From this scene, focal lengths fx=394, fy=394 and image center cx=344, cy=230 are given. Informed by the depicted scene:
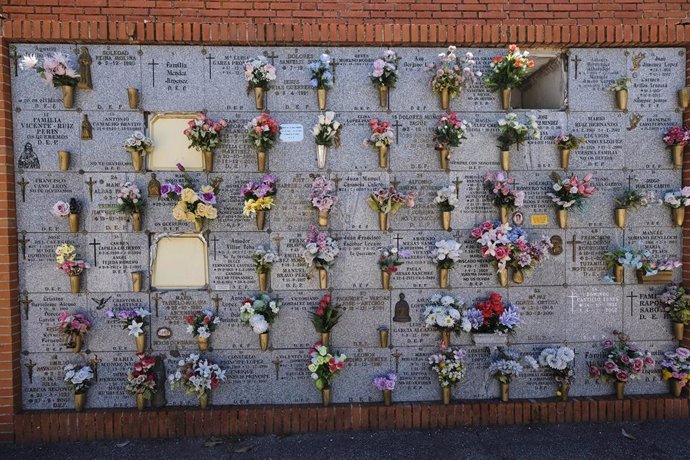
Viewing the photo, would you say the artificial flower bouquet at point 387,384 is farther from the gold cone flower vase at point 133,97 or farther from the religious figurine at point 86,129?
the religious figurine at point 86,129

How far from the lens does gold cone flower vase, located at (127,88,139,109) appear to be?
493 centimetres

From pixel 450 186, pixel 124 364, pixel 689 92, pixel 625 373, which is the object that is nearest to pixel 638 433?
pixel 625 373

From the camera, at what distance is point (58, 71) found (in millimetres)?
4762

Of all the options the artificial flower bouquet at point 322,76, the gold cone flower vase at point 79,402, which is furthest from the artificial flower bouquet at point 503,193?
the gold cone flower vase at point 79,402

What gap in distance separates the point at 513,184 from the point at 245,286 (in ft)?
12.5

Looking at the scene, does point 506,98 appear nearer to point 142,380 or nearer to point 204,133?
point 204,133

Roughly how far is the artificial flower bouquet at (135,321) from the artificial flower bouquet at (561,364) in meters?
5.14

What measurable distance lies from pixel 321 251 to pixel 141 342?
2.54m

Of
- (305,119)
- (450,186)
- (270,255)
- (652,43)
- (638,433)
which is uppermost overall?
(652,43)

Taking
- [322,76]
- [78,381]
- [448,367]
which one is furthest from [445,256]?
[78,381]

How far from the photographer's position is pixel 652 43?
5250 mm

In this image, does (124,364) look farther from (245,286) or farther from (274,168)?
(274,168)

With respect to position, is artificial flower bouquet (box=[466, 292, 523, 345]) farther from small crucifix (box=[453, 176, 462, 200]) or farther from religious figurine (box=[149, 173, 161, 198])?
religious figurine (box=[149, 173, 161, 198])

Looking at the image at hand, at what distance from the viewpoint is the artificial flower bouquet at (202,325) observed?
4922 mm
